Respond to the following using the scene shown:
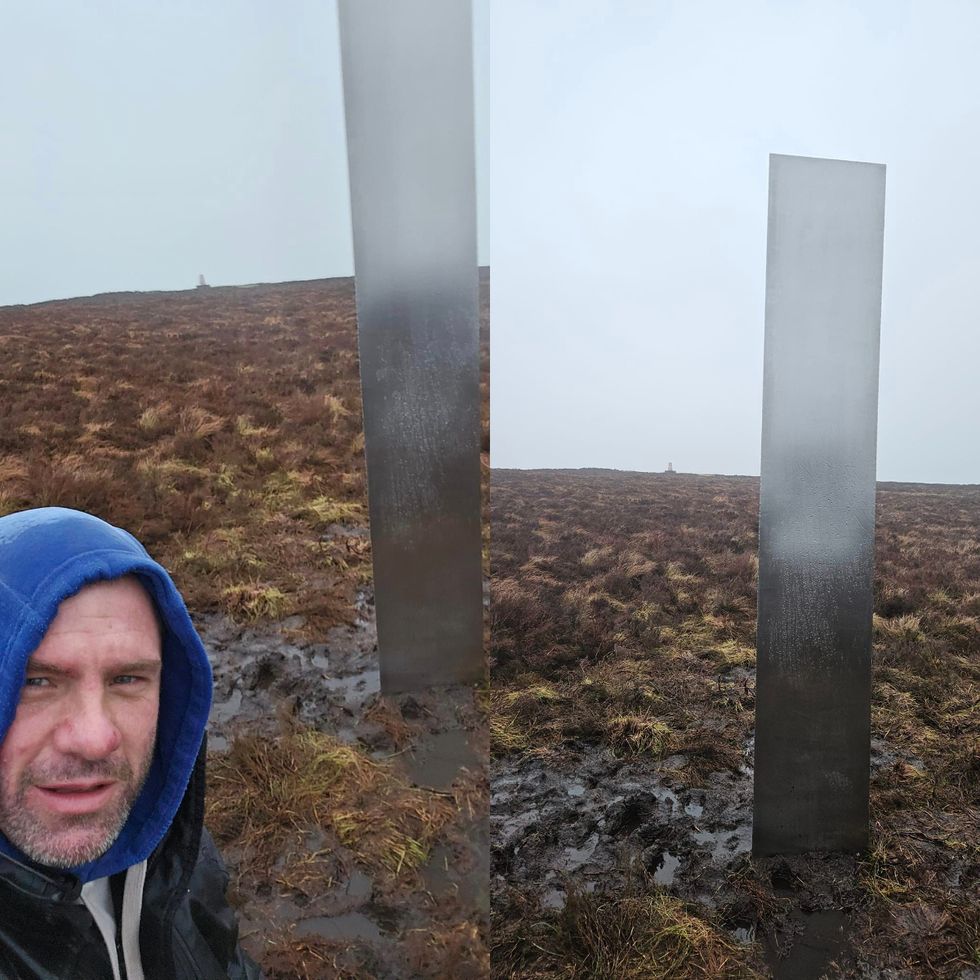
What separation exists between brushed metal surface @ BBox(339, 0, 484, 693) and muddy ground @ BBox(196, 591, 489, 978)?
181 mm

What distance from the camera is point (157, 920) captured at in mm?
1116

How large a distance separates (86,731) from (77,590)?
0.62 ft

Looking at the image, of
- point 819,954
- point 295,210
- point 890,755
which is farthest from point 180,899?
point 890,755

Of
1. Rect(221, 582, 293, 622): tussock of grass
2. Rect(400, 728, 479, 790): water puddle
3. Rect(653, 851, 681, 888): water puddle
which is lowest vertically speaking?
Rect(653, 851, 681, 888): water puddle

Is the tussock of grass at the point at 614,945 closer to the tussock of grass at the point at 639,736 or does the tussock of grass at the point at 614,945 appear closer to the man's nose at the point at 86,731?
the tussock of grass at the point at 639,736

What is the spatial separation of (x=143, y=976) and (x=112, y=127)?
6.33ft

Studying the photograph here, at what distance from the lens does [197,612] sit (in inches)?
104

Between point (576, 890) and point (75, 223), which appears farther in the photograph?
point (576, 890)

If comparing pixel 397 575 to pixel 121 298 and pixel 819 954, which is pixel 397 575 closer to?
pixel 121 298

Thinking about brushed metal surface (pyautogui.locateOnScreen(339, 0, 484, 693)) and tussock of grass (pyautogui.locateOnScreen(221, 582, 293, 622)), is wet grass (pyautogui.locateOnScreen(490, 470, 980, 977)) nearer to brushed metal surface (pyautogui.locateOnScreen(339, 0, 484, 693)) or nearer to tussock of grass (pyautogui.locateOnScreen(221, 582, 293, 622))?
brushed metal surface (pyautogui.locateOnScreen(339, 0, 484, 693))

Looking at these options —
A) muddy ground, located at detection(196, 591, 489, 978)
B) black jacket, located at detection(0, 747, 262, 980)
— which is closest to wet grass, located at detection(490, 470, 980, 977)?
muddy ground, located at detection(196, 591, 489, 978)

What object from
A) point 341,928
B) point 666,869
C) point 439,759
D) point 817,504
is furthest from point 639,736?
point 341,928

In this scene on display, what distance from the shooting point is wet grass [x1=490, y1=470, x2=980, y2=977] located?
99.6 inches

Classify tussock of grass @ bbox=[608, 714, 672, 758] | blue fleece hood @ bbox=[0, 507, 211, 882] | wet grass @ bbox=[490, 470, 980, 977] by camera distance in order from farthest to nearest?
tussock of grass @ bbox=[608, 714, 672, 758]
wet grass @ bbox=[490, 470, 980, 977]
blue fleece hood @ bbox=[0, 507, 211, 882]
